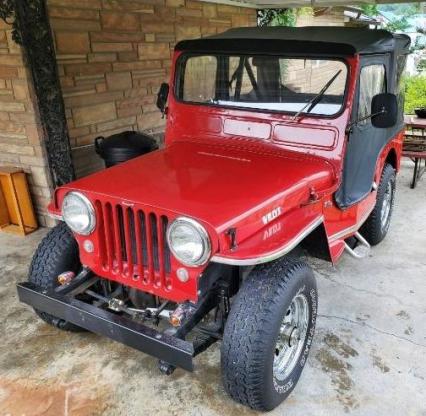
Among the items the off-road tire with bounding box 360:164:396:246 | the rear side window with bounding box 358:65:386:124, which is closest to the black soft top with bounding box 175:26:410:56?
the rear side window with bounding box 358:65:386:124

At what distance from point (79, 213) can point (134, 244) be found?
0.34m

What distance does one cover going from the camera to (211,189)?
2.29 meters

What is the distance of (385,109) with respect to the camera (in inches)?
109

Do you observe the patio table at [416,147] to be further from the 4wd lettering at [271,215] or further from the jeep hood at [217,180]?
the 4wd lettering at [271,215]

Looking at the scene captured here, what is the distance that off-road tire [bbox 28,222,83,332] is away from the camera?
2561 mm

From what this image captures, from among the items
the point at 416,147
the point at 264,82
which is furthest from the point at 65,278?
the point at 416,147

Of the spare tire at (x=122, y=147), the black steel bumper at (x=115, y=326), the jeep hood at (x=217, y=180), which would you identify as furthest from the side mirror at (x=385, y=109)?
the spare tire at (x=122, y=147)

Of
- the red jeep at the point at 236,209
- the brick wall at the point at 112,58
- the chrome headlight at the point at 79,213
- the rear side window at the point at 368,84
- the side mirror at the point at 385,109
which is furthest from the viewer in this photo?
the brick wall at the point at 112,58

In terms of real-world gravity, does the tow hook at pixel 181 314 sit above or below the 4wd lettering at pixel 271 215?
below

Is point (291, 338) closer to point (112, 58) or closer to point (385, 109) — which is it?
point (385, 109)

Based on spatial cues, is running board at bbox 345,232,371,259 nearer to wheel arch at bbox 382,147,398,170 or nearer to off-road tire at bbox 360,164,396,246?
off-road tire at bbox 360,164,396,246

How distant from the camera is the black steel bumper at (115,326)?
76.7 inches

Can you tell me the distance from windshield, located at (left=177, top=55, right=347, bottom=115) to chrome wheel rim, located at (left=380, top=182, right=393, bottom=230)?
5.28ft

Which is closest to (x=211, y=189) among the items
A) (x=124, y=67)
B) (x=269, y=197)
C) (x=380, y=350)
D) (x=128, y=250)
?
(x=269, y=197)
